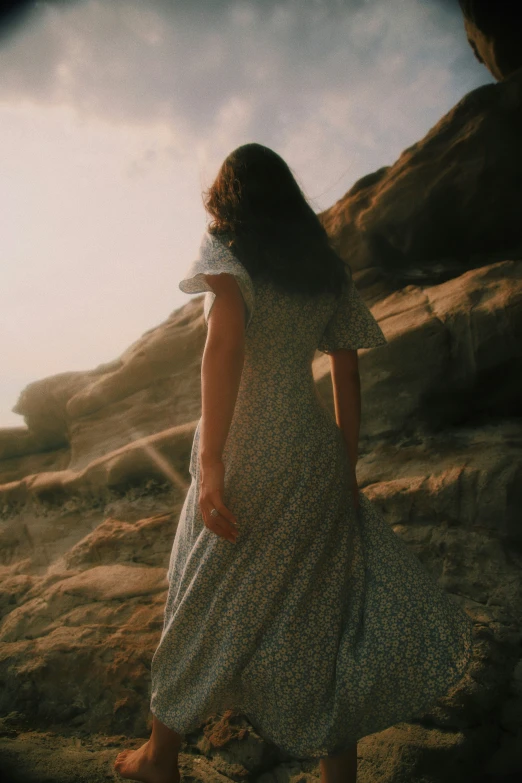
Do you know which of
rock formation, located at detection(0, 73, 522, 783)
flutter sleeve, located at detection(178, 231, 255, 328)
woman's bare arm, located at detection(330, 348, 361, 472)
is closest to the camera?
flutter sleeve, located at detection(178, 231, 255, 328)

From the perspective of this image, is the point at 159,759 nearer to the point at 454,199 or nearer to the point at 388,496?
the point at 388,496

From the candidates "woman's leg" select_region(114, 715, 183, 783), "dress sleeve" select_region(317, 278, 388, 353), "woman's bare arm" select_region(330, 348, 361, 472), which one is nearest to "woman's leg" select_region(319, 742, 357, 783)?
"woman's leg" select_region(114, 715, 183, 783)

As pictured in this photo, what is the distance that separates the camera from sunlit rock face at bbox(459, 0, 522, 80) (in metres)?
5.42

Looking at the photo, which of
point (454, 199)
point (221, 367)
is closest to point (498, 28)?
point (454, 199)

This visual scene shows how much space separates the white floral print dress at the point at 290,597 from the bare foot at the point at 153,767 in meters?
0.21

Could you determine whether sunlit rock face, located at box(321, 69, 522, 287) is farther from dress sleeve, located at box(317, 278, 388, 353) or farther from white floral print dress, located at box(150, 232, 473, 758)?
white floral print dress, located at box(150, 232, 473, 758)

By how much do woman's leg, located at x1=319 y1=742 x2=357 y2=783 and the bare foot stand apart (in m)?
0.53

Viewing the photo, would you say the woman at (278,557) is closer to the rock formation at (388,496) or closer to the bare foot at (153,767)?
the bare foot at (153,767)

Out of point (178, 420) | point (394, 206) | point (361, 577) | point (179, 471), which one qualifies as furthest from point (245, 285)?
point (178, 420)

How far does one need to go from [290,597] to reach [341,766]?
0.54 metres

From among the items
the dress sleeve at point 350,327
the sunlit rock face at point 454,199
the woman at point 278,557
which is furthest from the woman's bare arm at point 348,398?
the sunlit rock face at point 454,199

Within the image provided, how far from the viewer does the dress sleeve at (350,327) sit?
1903 millimetres

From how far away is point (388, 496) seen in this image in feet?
10.2

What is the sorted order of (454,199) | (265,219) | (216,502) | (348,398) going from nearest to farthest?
(216,502), (265,219), (348,398), (454,199)
